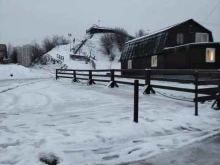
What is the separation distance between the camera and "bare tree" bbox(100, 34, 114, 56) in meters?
67.8

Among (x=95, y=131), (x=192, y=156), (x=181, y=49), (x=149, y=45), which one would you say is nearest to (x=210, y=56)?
(x=181, y=49)

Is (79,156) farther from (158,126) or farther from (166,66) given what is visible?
(166,66)

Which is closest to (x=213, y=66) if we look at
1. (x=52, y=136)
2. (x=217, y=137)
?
(x=217, y=137)

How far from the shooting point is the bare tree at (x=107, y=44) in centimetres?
6785

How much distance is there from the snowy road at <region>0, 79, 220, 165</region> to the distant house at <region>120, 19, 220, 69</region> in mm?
17945

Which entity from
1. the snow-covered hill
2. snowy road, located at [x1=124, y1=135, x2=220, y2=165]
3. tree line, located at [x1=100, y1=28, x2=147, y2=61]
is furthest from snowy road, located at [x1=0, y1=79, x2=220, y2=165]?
tree line, located at [x1=100, y1=28, x2=147, y2=61]

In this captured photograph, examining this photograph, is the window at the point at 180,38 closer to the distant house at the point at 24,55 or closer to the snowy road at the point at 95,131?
the snowy road at the point at 95,131

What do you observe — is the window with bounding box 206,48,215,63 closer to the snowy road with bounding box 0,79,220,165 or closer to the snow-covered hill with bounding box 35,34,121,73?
the snowy road with bounding box 0,79,220,165

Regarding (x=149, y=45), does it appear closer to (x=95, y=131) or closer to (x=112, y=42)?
(x=95, y=131)

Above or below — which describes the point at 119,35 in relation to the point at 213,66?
above

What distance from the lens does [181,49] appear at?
25.0m

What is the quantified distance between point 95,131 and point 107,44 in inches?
2519

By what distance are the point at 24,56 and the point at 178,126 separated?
4309 inches

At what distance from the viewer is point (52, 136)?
4715mm
